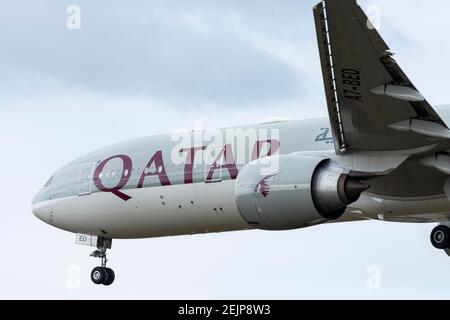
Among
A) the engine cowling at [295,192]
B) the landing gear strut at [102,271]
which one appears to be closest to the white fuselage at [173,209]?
the landing gear strut at [102,271]

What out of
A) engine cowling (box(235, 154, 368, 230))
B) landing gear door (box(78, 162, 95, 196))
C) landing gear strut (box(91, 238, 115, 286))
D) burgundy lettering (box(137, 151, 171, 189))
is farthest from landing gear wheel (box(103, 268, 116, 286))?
engine cowling (box(235, 154, 368, 230))

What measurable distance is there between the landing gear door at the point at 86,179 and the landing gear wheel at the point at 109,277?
101 inches

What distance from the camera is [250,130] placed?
26422mm

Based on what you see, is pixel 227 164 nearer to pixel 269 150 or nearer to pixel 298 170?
pixel 269 150

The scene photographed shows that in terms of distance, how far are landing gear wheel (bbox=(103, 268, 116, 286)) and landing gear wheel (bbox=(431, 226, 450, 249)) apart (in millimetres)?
9083

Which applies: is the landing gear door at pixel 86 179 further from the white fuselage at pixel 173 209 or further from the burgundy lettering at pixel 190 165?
the burgundy lettering at pixel 190 165

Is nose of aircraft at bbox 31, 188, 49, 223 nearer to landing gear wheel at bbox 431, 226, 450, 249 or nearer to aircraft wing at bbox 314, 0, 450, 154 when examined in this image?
landing gear wheel at bbox 431, 226, 450, 249

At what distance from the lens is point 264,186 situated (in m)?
21.2

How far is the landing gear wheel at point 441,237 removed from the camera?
28.3 meters

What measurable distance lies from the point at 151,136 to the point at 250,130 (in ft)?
12.6

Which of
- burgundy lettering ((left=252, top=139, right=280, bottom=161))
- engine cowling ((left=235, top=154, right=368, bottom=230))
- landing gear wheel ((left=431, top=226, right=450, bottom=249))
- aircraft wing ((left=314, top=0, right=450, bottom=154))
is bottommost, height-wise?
engine cowling ((left=235, top=154, right=368, bottom=230))

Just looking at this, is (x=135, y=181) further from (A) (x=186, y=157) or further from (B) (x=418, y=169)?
(B) (x=418, y=169)

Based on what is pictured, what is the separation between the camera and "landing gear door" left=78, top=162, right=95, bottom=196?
29.5 metres

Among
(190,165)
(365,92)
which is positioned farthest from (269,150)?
(365,92)
